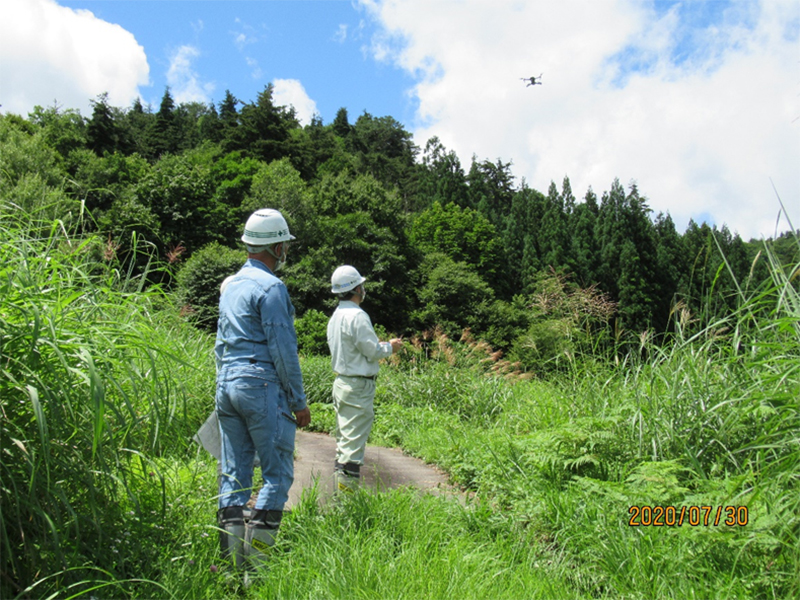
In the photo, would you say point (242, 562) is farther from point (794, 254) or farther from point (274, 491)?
point (794, 254)

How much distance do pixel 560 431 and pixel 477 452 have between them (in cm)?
133

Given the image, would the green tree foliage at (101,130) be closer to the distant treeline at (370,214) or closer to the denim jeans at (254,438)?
the distant treeline at (370,214)

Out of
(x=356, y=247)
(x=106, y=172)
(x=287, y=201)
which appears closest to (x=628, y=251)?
(x=356, y=247)

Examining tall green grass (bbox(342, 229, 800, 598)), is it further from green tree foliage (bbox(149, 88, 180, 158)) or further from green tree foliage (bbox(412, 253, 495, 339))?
green tree foliage (bbox(149, 88, 180, 158))

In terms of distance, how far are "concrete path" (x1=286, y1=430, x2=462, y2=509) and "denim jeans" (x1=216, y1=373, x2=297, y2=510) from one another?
32.9 inches

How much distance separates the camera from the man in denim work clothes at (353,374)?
4.55 m

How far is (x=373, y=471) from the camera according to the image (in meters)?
5.45

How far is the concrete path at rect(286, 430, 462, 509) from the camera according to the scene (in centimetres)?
466

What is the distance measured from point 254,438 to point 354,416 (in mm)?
1551

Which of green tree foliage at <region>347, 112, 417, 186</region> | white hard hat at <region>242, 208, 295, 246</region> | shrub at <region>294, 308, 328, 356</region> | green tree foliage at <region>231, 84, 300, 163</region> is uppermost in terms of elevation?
green tree foliage at <region>347, 112, 417, 186</region>

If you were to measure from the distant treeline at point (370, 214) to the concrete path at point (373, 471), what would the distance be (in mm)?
2707

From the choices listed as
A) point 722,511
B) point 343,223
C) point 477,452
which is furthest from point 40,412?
point 343,223

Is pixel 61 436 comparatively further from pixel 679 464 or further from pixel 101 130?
pixel 101 130

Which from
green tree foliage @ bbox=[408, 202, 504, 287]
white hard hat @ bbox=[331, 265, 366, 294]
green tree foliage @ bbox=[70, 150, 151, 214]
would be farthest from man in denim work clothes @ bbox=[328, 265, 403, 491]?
green tree foliage @ bbox=[408, 202, 504, 287]
